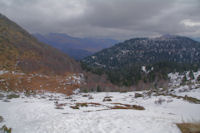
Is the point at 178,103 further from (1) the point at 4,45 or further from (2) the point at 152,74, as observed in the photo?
(2) the point at 152,74

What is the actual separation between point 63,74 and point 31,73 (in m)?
23.4

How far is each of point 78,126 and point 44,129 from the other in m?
1.99

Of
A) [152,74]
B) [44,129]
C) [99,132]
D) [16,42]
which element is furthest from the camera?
[152,74]

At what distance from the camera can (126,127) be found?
7824 millimetres

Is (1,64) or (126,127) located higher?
(1,64)

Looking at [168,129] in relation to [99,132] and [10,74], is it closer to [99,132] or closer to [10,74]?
[99,132]

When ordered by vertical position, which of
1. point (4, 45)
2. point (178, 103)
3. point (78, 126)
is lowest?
point (178, 103)

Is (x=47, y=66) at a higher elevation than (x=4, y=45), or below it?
below

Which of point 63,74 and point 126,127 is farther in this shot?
point 63,74

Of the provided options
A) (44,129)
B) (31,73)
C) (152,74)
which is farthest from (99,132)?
(152,74)

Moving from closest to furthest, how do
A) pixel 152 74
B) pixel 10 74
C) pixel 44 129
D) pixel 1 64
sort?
pixel 44 129
pixel 10 74
pixel 1 64
pixel 152 74

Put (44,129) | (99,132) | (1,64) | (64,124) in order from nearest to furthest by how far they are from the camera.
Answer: (99,132), (44,129), (64,124), (1,64)

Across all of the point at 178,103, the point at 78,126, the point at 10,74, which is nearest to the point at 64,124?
the point at 78,126

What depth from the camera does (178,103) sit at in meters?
20.5
